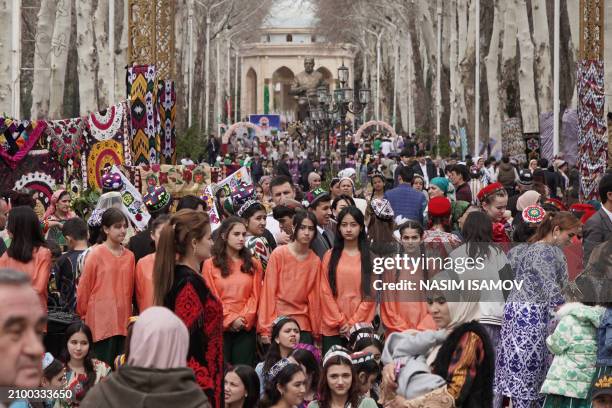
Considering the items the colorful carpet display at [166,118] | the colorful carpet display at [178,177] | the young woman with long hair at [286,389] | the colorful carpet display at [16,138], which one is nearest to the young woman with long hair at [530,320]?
the young woman with long hair at [286,389]

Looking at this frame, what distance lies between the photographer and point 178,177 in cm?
1908

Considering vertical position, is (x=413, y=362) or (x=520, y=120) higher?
(x=520, y=120)

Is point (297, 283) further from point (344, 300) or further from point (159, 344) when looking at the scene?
point (159, 344)

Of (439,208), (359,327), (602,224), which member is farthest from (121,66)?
(359,327)

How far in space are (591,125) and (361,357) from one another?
44.8ft

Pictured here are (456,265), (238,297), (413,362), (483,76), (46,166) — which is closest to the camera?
(413,362)

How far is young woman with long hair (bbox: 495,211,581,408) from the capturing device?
968cm

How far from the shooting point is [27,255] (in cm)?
1012

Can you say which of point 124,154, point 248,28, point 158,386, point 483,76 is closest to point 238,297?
point 158,386

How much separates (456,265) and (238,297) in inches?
65.4

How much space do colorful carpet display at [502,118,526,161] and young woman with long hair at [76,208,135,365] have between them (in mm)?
21780

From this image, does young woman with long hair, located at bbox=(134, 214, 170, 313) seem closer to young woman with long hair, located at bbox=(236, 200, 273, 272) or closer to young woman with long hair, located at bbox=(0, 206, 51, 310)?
young woman with long hair, located at bbox=(0, 206, 51, 310)

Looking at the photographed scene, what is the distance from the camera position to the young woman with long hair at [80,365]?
873cm

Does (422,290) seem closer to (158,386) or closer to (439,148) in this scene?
(158,386)
